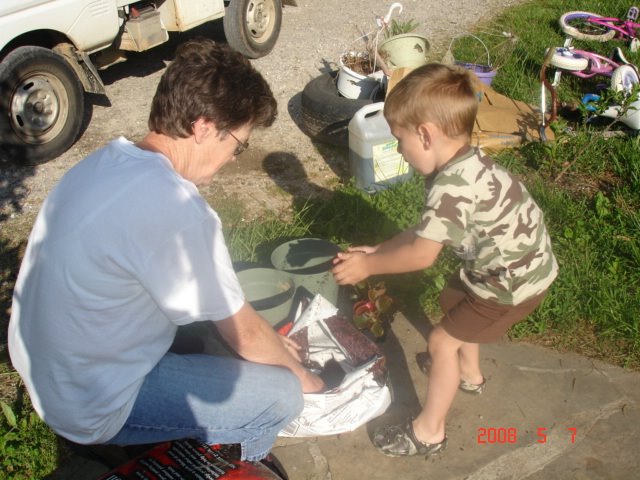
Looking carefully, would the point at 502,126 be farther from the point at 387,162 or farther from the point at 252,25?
the point at 252,25

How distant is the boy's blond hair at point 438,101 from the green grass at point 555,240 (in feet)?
4.60

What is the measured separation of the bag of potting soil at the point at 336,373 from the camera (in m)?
2.40

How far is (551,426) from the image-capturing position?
262 centimetres

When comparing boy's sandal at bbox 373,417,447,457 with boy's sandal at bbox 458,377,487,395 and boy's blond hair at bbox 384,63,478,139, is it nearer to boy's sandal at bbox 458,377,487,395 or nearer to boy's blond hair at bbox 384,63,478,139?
boy's sandal at bbox 458,377,487,395

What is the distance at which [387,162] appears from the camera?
13.0ft

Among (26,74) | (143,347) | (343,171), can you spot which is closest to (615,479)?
(143,347)

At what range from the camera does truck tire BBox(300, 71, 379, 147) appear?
4379 millimetres

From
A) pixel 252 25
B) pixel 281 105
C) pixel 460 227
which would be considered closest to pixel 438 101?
pixel 460 227

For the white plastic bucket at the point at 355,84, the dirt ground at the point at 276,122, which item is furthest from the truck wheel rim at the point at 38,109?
the white plastic bucket at the point at 355,84

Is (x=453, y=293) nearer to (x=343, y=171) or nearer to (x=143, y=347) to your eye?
(x=143, y=347)

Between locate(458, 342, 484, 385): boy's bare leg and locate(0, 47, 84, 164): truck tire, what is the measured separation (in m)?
3.41

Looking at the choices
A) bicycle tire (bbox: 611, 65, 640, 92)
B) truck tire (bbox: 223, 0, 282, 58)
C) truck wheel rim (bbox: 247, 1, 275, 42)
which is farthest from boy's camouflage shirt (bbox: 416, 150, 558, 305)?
truck wheel rim (bbox: 247, 1, 275, 42)

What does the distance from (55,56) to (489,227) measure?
11.9ft

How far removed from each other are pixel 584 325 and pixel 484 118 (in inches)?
73.6
